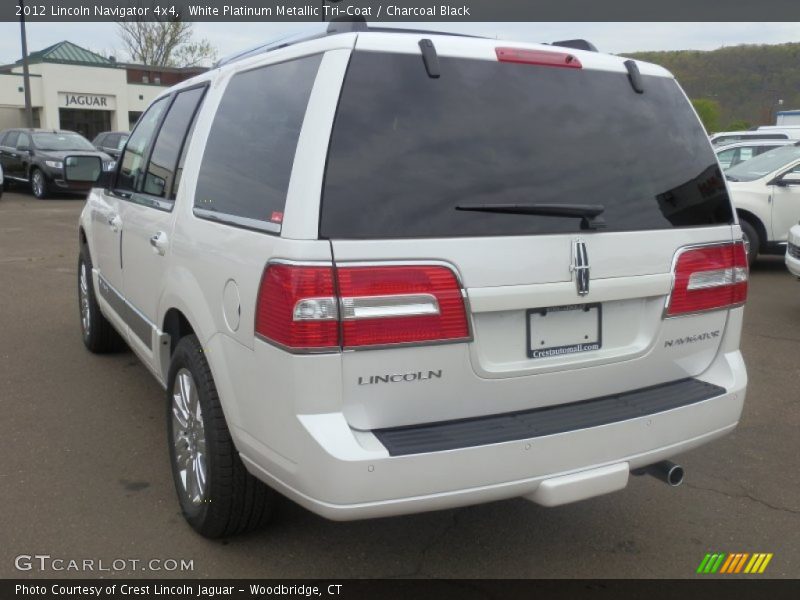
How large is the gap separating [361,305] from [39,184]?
19.7m

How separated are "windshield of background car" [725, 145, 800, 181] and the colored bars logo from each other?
8.10 meters

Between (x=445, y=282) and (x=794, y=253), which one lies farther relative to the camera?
(x=794, y=253)

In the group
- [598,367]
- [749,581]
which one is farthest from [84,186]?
[749,581]

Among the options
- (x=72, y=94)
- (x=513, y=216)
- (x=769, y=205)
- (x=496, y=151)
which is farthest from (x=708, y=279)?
(x=72, y=94)

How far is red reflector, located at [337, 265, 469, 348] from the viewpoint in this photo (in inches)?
93.0

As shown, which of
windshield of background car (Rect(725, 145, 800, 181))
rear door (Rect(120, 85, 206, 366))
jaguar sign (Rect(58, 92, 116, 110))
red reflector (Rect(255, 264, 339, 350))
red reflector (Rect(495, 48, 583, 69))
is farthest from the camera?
jaguar sign (Rect(58, 92, 116, 110))

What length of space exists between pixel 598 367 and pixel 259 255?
1257 millimetres

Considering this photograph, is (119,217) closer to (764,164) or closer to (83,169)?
(83,169)

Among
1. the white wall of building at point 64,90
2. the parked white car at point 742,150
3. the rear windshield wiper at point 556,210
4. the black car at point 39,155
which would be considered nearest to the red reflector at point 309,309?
the rear windshield wiper at point 556,210

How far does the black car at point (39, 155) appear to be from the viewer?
19.1 m

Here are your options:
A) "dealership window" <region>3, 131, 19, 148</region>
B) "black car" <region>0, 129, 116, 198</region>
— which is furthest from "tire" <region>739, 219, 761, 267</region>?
"dealership window" <region>3, 131, 19, 148</region>

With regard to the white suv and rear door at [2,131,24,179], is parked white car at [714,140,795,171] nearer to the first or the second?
the white suv

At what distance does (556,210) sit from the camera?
104 inches

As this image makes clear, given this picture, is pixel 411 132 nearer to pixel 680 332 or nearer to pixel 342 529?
pixel 680 332
